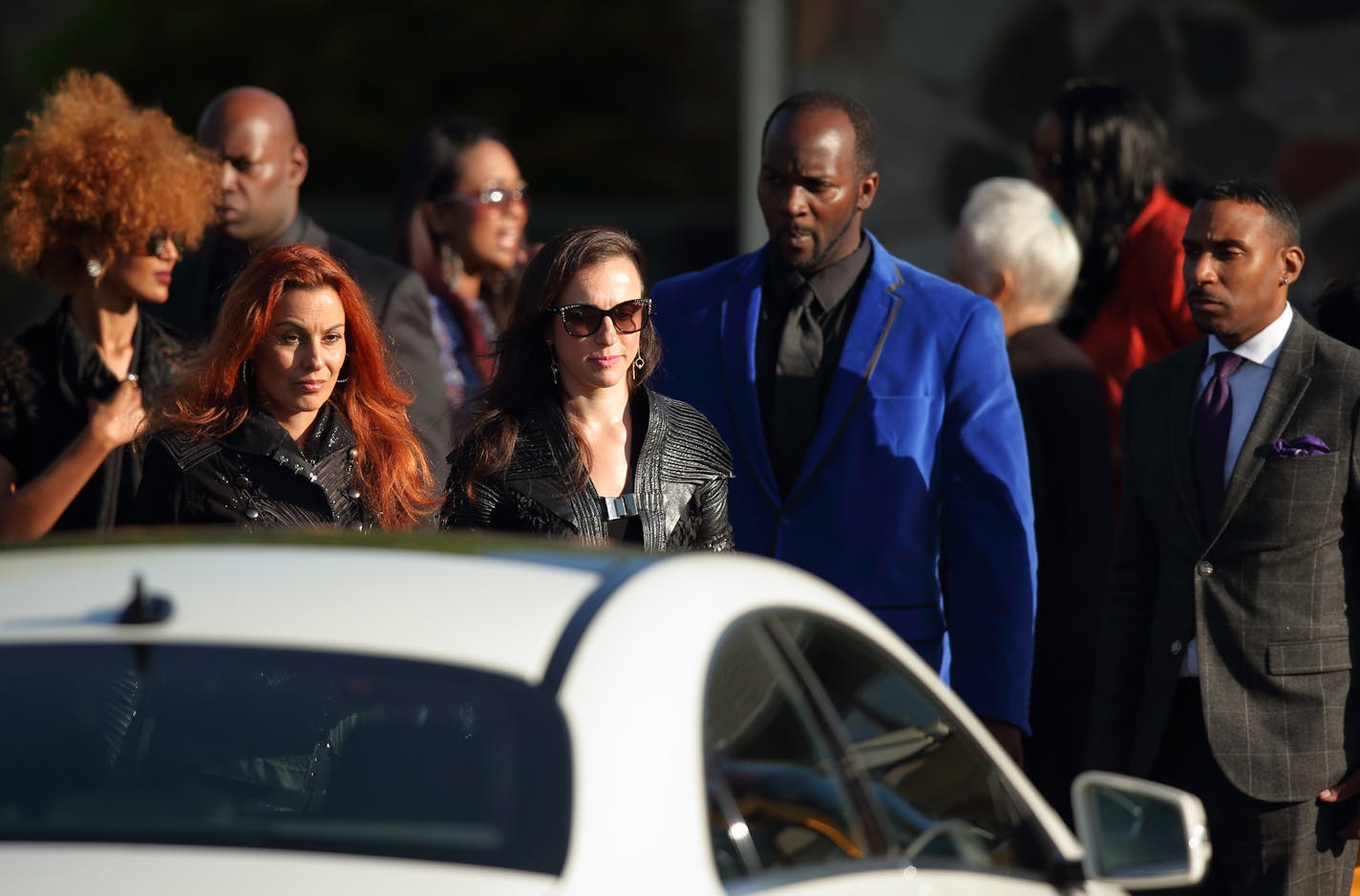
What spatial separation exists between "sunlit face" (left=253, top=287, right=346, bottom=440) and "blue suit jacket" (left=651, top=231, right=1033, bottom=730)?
1.19m

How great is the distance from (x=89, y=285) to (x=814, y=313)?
1961 mm

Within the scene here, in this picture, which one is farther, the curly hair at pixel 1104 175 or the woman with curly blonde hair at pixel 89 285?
the curly hair at pixel 1104 175

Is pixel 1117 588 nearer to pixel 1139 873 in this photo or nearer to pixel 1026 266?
pixel 1026 266

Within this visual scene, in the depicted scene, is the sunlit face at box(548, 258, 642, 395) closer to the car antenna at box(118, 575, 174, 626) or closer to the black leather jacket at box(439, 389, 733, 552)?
the black leather jacket at box(439, 389, 733, 552)

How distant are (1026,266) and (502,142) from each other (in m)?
1.97

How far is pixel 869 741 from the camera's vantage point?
3047 millimetres

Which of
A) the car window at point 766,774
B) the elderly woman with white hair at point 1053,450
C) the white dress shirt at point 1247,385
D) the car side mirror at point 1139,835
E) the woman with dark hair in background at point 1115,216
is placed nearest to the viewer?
the car window at point 766,774

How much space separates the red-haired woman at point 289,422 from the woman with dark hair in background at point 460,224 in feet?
7.75

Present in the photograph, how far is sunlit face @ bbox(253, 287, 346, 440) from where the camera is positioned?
182 inches

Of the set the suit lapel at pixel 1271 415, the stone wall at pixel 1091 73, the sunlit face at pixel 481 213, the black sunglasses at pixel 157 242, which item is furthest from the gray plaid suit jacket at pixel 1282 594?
the stone wall at pixel 1091 73

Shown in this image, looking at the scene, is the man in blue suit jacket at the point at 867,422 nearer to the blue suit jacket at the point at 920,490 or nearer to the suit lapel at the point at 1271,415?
the blue suit jacket at the point at 920,490

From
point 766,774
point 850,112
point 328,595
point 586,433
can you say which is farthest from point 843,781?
point 850,112

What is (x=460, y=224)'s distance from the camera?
7.31m

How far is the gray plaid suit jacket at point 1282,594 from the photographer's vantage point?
498 centimetres
